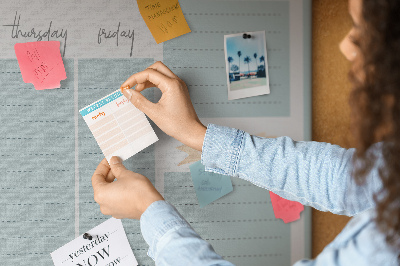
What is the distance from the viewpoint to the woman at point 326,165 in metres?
0.42

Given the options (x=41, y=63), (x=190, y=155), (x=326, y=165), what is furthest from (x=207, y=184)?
(x=41, y=63)

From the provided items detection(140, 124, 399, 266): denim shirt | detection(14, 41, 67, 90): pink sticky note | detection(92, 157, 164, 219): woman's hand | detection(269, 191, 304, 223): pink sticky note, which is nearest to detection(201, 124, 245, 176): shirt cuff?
detection(140, 124, 399, 266): denim shirt

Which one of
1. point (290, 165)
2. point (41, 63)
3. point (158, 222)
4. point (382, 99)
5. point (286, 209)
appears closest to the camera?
point (382, 99)

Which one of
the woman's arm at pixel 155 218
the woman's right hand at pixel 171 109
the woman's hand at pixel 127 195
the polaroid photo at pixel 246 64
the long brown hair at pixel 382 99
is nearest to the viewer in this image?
the long brown hair at pixel 382 99

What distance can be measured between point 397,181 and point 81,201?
632mm

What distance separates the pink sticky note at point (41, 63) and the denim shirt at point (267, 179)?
356 millimetres

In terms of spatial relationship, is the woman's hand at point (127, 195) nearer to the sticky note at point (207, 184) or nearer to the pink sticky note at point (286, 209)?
the sticky note at point (207, 184)

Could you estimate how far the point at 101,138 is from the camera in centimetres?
76

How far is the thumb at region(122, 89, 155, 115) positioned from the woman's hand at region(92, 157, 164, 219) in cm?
13

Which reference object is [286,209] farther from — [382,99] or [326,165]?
[382,99]

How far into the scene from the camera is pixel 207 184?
0.86 m

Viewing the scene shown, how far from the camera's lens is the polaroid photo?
0.84 meters

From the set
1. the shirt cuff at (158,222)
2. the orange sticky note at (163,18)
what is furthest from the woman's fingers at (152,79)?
→ the shirt cuff at (158,222)

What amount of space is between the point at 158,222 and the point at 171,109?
0.80ft
